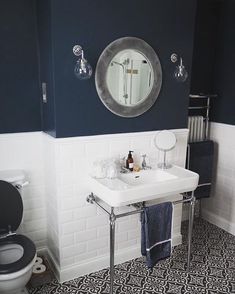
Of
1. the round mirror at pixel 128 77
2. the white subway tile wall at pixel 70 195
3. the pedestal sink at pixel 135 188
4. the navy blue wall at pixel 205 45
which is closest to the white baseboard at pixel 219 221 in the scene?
the pedestal sink at pixel 135 188

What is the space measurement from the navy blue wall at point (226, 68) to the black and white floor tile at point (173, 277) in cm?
129

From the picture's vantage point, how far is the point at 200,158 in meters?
2.77

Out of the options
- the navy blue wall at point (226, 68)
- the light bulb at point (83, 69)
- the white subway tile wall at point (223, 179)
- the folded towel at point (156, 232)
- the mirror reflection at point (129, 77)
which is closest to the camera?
the light bulb at point (83, 69)

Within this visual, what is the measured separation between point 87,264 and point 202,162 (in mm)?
1462

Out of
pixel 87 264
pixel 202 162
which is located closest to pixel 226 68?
pixel 202 162

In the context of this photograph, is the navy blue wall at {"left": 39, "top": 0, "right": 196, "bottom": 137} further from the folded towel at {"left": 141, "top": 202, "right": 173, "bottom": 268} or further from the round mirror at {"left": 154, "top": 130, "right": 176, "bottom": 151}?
the folded towel at {"left": 141, "top": 202, "right": 173, "bottom": 268}

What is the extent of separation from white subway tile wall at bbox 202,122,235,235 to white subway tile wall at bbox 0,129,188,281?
62 cm

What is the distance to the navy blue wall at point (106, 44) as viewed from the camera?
71.9 inches

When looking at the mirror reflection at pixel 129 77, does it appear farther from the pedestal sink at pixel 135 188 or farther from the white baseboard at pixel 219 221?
the white baseboard at pixel 219 221

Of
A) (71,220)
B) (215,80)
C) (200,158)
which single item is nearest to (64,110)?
(71,220)

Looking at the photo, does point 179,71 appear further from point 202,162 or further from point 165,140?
point 202,162

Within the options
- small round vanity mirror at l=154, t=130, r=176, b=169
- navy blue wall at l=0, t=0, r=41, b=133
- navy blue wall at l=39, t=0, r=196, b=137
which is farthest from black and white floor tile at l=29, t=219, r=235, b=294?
navy blue wall at l=0, t=0, r=41, b=133

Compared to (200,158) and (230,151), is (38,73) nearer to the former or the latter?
(200,158)

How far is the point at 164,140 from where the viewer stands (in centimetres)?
224
